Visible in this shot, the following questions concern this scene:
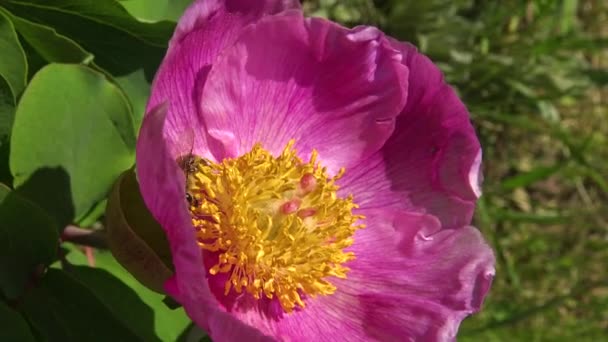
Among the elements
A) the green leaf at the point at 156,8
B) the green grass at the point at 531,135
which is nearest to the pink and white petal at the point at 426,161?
the green leaf at the point at 156,8

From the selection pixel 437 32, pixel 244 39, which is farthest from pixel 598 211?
pixel 244 39

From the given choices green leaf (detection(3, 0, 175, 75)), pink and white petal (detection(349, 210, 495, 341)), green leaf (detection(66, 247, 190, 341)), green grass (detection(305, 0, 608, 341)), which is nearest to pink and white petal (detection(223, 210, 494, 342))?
pink and white petal (detection(349, 210, 495, 341))

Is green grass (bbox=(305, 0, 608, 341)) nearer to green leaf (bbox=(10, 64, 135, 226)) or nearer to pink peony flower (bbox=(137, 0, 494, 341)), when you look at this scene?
pink peony flower (bbox=(137, 0, 494, 341))

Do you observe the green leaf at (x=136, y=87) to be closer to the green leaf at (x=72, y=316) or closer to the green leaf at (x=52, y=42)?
the green leaf at (x=52, y=42)

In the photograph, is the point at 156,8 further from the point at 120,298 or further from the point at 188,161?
the point at 120,298

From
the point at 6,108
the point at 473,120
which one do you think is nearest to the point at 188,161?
the point at 6,108

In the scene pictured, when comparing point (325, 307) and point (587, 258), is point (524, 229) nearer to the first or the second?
point (587, 258)

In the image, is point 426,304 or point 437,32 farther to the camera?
point 437,32
